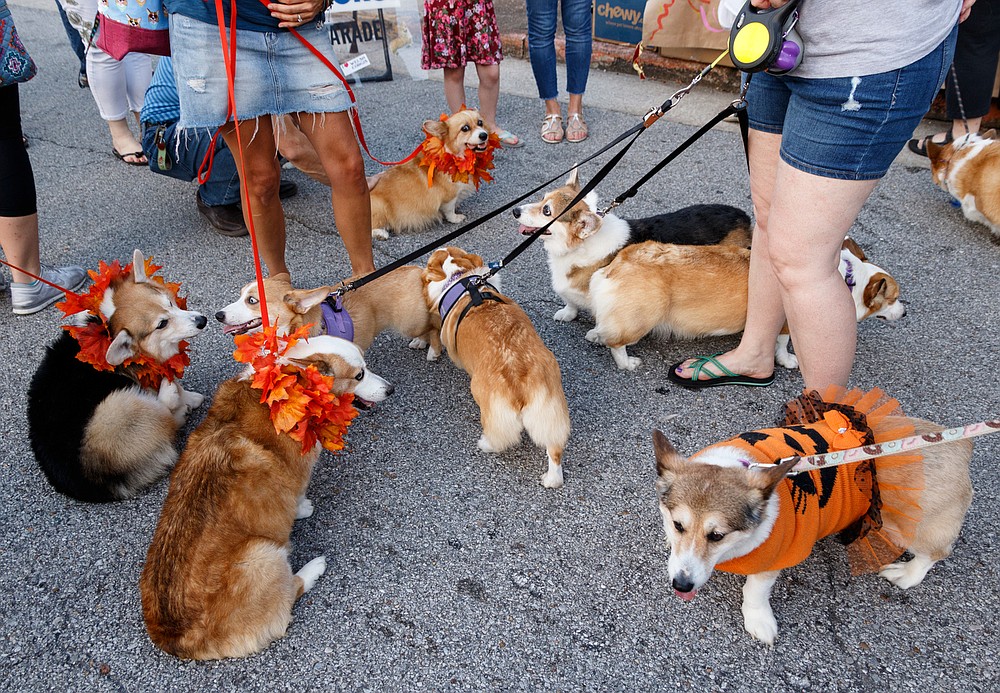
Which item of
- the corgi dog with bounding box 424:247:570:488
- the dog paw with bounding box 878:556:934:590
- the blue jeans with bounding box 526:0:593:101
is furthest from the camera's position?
the blue jeans with bounding box 526:0:593:101

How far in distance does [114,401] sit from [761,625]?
8.03ft

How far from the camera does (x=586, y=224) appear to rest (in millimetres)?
3105

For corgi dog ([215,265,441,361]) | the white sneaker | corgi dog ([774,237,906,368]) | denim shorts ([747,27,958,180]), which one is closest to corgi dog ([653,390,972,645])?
denim shorts ([747,27,958,180])

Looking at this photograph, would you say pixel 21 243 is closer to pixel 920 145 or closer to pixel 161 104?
pixel 161 104

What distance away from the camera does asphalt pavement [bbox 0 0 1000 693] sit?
189 cm

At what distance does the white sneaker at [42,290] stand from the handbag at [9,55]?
1.06 m

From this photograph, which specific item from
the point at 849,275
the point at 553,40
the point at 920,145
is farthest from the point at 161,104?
the point at 920,145

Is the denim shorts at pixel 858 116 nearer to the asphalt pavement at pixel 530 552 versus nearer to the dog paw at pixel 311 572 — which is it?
the asphalt pavement at pixel 530 552

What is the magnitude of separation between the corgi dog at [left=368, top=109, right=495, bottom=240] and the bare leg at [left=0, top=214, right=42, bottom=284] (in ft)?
6.06

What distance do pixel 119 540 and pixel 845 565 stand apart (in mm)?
2585

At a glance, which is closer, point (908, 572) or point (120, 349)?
point (908, 572)

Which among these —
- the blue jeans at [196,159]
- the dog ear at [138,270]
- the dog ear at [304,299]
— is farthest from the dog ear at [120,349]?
the blue jeans at [196,159]

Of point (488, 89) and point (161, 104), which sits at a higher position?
point (161, 104)

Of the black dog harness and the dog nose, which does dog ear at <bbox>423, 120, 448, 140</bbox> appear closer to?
the black dog harness
